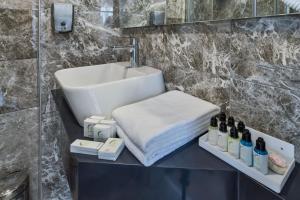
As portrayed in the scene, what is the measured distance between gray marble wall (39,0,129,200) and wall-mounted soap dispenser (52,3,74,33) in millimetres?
39

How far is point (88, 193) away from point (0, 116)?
0.96 meters

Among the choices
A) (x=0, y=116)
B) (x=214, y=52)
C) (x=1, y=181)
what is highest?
(x=214, y=52)

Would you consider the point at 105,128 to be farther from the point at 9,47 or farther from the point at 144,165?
the point at 9,47

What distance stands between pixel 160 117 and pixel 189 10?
1.80ft

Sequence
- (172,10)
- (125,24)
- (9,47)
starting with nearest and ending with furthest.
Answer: (172,10) → (9,47) → (125,24)

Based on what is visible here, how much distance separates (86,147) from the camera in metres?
0.72

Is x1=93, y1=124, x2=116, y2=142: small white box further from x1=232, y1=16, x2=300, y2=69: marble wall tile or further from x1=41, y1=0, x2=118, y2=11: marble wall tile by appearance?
x1=41, y1=0, x2=118, y2=11: marble wall tile

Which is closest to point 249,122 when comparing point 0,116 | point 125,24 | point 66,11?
point 125,24

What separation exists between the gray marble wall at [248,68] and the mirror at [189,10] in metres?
0.03

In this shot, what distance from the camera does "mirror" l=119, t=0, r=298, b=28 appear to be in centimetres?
72

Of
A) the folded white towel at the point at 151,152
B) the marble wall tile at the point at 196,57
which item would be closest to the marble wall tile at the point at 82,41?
the marble wall tile at the point at 196,57

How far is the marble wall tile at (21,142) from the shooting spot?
1354mm

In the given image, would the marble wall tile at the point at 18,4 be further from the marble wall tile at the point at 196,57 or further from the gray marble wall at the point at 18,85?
the marble wall tile at the point at 196,57

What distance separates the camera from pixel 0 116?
4.33 ft
